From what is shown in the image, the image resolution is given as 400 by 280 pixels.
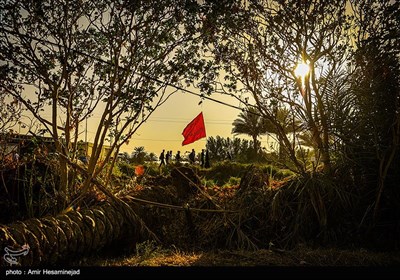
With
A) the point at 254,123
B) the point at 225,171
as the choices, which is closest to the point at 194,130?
the point at 254,123

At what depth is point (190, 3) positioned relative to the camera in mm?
5941

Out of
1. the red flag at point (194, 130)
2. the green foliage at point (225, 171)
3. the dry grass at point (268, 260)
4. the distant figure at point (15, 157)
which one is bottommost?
the dry grass at point (268, 260)

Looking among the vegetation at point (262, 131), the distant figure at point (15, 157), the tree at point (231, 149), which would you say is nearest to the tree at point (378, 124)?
the vegetation at point (262, 131)

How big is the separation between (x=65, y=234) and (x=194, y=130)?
3935mm

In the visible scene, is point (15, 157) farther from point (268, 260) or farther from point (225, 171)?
point (225, 171)

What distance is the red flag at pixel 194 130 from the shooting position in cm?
712

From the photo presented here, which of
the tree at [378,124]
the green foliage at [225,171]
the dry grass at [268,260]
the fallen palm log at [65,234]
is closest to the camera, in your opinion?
the fallen palm log at [65,234]

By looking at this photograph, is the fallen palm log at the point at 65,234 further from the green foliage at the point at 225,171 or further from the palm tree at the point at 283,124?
the green foliage at the point at 225,171

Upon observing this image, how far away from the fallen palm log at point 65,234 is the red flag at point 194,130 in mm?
2501

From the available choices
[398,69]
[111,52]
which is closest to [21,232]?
[111,52]

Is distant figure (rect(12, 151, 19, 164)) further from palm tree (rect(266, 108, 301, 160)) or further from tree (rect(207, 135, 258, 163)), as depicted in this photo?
tree (rect(207, 135, 258, 163))

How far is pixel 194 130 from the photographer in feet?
23.7

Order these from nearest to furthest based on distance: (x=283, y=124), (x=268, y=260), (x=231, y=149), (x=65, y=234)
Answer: (x=65, y=234) → (x=268, y=260) → (x=283, y=124) → (x=231, y=149)

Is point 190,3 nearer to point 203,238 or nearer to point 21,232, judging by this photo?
point 203,238
